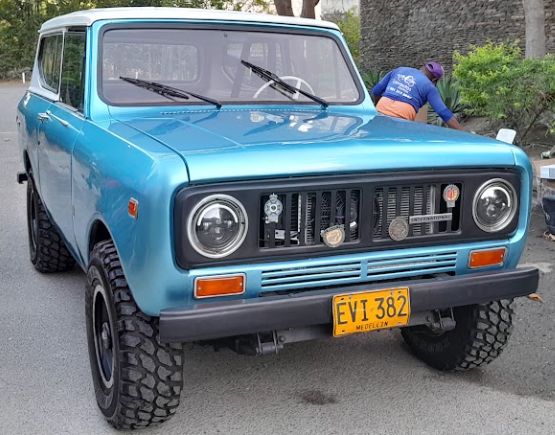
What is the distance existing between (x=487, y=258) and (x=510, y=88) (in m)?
4.85

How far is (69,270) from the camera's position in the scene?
558 centimetres

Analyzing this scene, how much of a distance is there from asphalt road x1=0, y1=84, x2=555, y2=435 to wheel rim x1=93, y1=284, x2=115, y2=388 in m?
0.21

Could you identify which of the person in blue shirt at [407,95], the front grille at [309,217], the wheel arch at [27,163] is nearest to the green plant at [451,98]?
the person in blue shirt at [407,95]

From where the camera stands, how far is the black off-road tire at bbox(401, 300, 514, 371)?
3564 mm

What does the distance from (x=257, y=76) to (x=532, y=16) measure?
7.47 meters

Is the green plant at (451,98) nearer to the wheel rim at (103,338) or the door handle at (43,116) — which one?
the door handle at (43,116)

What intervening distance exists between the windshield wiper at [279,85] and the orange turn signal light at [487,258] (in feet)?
4.57

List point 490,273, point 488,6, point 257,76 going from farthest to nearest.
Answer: point 488,6
point 257,76
point 490,273

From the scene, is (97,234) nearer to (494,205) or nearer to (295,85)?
(295,85)

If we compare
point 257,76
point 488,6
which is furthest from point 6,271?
point 488,6

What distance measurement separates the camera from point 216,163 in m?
2.71

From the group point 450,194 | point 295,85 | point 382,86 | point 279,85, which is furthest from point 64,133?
point 382,86

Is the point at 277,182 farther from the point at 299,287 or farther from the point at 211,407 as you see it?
the point at 211,407

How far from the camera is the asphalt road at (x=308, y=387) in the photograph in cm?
331
